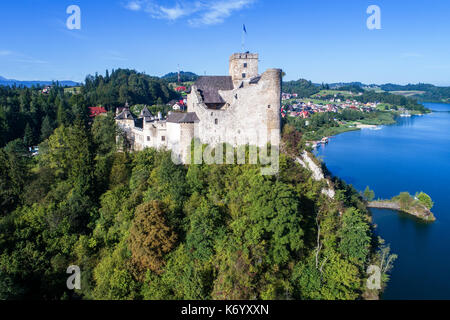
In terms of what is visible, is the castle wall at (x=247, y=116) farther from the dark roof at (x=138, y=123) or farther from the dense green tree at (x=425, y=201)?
the dense green tree at (x=425, y=201)

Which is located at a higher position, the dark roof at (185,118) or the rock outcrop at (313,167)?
the dark roof at (185,118)

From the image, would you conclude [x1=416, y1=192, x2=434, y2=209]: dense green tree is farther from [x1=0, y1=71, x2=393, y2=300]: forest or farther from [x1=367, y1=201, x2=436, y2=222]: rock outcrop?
[x1=0, y1=71, x2=393, y2=300]: forest

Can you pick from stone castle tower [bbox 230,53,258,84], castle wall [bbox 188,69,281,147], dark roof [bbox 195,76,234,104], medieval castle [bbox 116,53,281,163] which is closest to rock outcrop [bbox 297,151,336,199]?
medieval castle [bbox 116,53,281,163]

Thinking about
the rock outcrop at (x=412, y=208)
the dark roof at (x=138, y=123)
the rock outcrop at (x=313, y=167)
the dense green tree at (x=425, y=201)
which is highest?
the dark roof at (x=138, y=123)

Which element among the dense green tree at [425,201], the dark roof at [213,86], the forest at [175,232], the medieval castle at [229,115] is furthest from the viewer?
the dense green tree at [425,201]

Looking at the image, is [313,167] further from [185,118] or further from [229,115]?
[185,118]

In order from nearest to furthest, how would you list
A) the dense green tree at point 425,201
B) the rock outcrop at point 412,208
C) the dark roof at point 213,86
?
the dark roof at point 213,86
the rock outcrop at point 412,208
the dense green tree at point 425,201

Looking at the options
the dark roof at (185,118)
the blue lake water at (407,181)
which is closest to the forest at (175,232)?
the dark roof at (185,118)

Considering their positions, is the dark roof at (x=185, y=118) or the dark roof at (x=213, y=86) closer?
the dark roof at (x=185, y=118)
